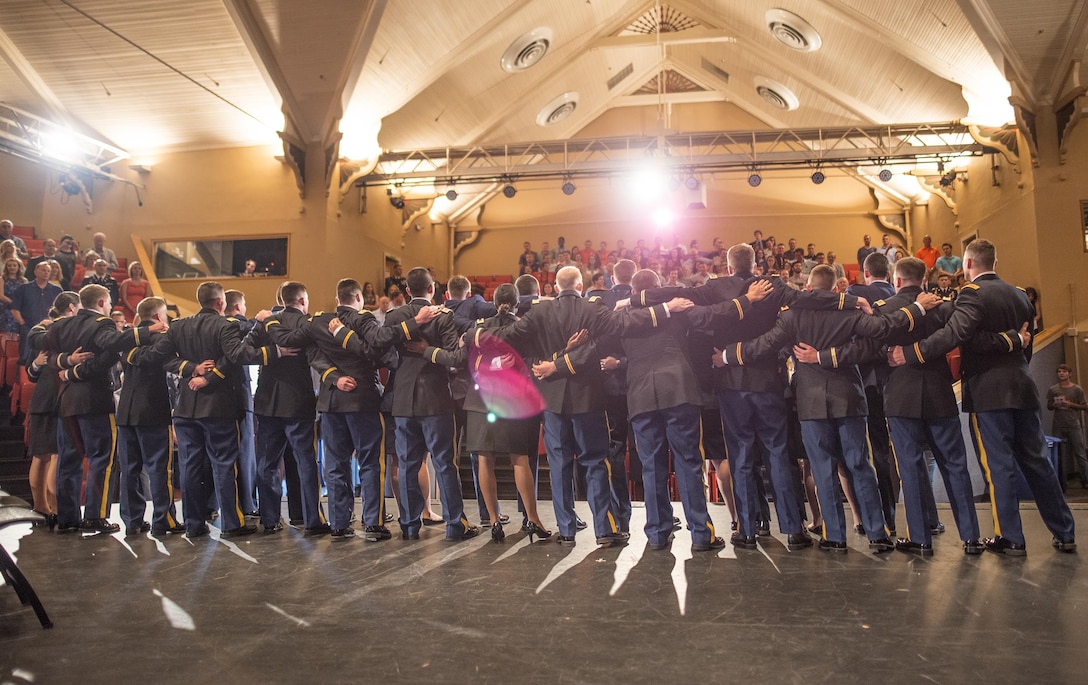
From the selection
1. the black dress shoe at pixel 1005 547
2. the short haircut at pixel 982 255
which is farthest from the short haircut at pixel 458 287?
the black dress shoe at pixel 1005 547

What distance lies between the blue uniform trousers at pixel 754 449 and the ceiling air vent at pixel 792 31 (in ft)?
38.0

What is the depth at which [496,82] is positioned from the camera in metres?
15.3

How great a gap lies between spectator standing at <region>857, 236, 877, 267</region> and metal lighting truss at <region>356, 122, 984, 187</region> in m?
2.08

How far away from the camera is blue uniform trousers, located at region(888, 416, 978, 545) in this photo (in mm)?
4492

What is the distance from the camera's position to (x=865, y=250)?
1644cm

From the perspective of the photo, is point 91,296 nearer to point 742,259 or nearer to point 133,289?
point 742,259

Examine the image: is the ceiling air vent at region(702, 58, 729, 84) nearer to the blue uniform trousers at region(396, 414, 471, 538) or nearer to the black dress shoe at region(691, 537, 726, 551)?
the blue uniform trousers at region(396, 414, 471, 538)

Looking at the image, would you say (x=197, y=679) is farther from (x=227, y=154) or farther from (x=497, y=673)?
(x=227, y=154)

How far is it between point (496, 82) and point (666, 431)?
12292 millimetres

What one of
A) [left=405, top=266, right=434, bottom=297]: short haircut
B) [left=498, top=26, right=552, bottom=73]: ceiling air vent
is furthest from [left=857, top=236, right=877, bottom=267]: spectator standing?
[left=405, top=266, right=434, bottom=297]: short haircut

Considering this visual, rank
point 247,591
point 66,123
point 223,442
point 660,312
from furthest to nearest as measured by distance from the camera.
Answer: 1. point 66,123
2. point 223,442
3. point 660,312
4. point 247,591

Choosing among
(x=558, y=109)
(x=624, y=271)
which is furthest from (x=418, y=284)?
(x=558, y=109)

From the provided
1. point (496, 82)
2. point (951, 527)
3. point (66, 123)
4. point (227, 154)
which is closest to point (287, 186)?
point (227, 154)

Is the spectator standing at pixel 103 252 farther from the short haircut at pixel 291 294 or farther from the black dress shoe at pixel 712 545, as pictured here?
the black dress shoe at pixel 712 545
